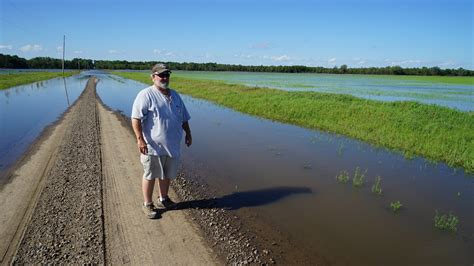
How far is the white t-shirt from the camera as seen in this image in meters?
5.16

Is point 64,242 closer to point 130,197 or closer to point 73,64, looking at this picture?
point 130,197

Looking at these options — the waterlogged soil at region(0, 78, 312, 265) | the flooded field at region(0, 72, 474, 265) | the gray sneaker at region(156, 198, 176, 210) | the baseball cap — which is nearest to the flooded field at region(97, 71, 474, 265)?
the flooded field at region(0, 72, 474, 265)

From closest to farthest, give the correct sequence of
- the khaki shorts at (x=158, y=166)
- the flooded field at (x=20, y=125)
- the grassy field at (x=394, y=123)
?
the khaki shorts at (x=158, y=166)
the flooded field at (x=20, y=125)
the grassy field at (x=394, y=123)

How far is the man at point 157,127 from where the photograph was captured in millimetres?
5188

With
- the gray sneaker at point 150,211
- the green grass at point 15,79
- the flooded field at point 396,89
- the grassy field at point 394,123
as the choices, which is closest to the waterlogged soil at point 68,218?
the gray sneaker at point 150,211

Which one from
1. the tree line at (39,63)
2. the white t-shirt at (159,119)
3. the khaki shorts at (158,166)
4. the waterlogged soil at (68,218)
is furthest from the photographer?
the tree line at (39,63)

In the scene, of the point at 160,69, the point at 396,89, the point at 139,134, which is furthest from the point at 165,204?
the point at 396,89

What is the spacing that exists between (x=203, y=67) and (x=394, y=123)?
161670mm

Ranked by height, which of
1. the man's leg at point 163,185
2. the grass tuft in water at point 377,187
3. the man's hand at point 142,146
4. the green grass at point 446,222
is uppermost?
the man's hand at point 142,146

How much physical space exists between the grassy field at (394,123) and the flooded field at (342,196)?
98 cm

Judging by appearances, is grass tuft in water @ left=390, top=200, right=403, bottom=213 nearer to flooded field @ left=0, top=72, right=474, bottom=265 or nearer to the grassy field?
flooded field @ left=0, top=72, right=474, bottom=265

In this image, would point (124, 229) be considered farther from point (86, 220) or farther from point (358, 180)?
point (358, 180)

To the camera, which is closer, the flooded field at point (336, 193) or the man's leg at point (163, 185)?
the flooded field at point (336, 193)

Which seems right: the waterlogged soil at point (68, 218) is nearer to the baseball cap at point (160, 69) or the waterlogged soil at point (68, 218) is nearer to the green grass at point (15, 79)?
the baseball cap at point (160, 69)
